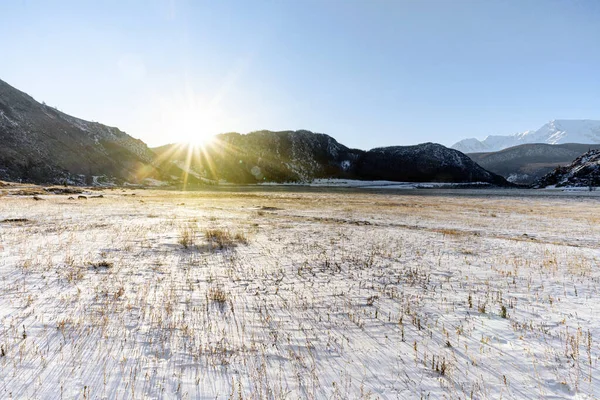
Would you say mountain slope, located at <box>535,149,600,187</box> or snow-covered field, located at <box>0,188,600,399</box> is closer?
snow-covered field, located at <box>0,188,600,399</box>

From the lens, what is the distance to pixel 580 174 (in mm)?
141250

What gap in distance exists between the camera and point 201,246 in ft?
48.5

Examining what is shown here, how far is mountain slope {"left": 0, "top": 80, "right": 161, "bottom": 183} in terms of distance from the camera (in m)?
90.9

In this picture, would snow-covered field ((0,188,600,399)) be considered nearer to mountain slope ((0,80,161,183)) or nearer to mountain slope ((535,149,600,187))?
mountain slope ((0,80,161,183))

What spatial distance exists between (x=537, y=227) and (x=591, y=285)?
1779 centimetres

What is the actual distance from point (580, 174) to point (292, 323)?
19572 cm

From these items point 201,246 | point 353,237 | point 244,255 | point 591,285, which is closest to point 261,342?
point 244,255

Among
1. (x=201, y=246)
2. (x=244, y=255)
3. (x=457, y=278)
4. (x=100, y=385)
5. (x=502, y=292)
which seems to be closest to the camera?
(x=100, y=385)

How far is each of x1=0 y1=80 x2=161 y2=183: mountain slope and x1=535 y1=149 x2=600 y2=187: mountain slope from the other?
681 feet

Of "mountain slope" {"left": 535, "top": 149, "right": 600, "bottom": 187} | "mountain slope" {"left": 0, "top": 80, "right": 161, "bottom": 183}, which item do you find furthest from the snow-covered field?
"mountain slope" {"left": 535, "top": 149, "right": 600, "bottom": 187}

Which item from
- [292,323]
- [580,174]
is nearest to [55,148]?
[292,323]

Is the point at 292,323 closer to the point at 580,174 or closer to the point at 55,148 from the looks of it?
the point at 55,148

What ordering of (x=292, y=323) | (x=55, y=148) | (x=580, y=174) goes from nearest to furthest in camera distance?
(x=292, y=323), (x=55, y=148), (x=580, y=174)

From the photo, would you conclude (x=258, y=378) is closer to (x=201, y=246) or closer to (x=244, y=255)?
(x=244, y=255)
